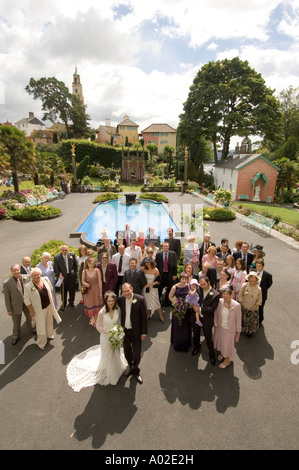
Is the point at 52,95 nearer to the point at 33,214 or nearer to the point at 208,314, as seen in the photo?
the point at 33,214

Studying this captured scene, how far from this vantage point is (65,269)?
6.96 m

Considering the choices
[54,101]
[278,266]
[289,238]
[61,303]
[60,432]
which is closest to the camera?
[60,432]

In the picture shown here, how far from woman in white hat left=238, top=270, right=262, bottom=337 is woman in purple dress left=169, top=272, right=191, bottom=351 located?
5.01 feet

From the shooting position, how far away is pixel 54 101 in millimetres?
56156

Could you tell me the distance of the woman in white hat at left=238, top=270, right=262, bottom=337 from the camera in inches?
226

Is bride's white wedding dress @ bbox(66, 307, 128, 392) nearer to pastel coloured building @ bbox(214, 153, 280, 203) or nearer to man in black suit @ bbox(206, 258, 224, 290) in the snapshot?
man in black suit @ bbox(206, 258, 224, 290)

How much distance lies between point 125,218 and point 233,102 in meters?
27.6

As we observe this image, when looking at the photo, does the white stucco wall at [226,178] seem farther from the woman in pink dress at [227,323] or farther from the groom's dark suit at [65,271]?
the woman in pink dress at [227,323]

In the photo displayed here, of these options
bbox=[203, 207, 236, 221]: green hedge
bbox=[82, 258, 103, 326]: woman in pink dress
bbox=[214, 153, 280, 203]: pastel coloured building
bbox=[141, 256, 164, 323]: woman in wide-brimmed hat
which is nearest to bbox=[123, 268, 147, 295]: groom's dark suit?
bbox=[141, 256, 164, 323]: woman in wide-brimmed hat

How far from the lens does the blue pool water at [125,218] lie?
16.9 metres

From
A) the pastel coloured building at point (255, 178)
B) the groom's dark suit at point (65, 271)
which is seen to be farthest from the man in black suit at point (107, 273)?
the pastel coloured building at point (255, 178)
